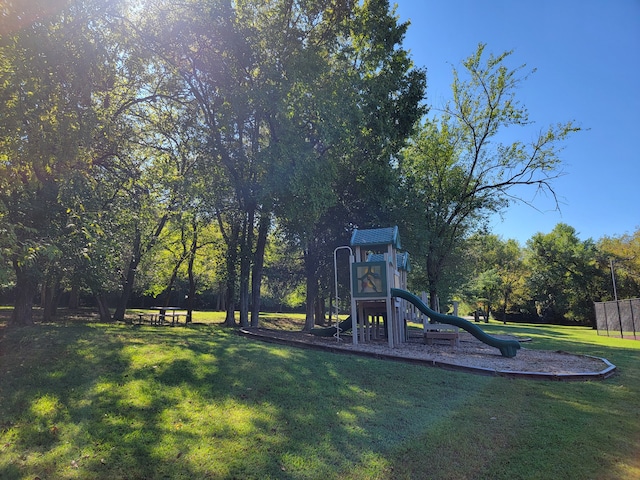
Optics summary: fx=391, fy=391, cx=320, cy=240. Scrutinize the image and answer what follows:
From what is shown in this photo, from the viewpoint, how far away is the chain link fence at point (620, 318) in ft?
75.7

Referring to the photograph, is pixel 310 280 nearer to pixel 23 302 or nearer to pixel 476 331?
pixel 476 331

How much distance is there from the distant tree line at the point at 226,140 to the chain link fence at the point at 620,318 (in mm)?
9374

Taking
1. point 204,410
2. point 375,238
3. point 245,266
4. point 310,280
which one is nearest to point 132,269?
point 245,266

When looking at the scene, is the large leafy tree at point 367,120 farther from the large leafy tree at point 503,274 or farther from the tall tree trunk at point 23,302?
the large leafy tree at point 503,274

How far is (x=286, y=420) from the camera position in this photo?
498cm

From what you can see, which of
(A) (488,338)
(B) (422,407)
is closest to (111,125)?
(B) (422,407)

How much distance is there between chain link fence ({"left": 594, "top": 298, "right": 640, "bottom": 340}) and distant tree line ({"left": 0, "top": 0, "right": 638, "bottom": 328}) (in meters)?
9.37

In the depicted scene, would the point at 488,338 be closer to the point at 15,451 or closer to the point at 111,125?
the point at 15,451

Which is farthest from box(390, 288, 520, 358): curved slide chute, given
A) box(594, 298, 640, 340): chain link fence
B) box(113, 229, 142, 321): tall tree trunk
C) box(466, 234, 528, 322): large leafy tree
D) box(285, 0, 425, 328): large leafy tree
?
box(466, 234, 528, 322): large leafy tree

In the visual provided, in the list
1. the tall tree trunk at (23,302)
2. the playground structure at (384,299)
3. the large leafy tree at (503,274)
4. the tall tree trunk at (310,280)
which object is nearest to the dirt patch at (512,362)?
the playground structure at (384,299)

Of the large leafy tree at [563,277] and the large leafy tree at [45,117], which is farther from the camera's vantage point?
the large leafy tree at [563,277]

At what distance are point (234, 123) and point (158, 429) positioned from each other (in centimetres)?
1371

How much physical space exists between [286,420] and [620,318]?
27.6 meters

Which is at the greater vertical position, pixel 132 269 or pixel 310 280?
pixel 132 269
